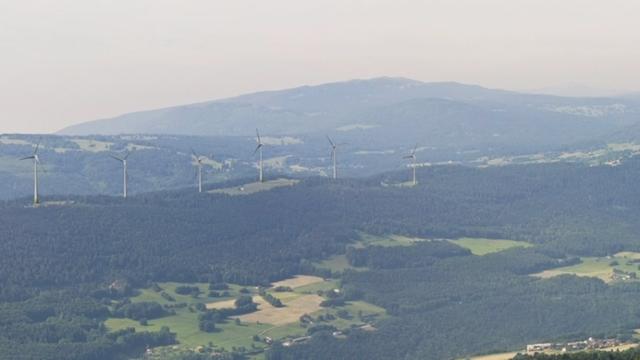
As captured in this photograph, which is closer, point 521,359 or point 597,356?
point 597,356

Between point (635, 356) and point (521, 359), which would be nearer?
point (635, 356)

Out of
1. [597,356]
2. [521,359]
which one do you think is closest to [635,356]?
[597,356]

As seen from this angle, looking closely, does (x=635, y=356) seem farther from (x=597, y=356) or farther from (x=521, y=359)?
(x=521, y=359)
